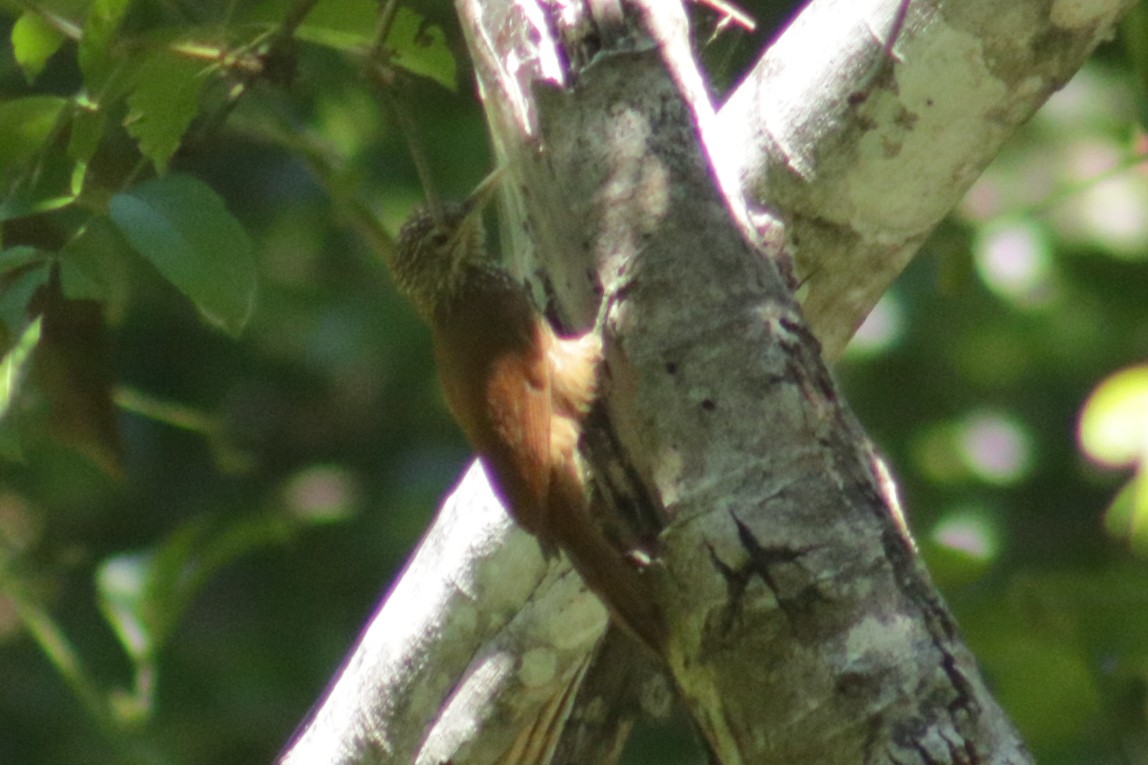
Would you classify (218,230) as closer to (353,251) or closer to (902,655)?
(902,655)

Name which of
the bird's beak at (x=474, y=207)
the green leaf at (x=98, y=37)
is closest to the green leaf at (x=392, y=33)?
the bird's beak at (x=474, y=207)

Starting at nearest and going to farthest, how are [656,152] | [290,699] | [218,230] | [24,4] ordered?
[656,152]
[218,230]
[24,4]
[290,699]

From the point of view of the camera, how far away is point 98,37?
2395 millimetres

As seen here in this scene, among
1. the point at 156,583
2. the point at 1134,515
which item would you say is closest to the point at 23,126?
the point at 156,583

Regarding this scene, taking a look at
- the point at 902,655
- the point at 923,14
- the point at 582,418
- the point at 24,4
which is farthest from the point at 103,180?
the point at 902,655

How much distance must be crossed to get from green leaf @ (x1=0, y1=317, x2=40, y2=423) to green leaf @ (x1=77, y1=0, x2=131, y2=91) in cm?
39

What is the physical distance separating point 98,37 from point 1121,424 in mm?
2156

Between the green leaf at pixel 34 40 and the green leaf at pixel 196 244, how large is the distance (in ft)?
1.32

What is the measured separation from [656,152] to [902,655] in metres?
0.73

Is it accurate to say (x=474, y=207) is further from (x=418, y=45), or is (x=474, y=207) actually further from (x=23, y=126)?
(x=23, y=126)

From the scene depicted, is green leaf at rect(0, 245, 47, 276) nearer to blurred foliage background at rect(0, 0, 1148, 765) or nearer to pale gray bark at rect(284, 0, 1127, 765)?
pale gray bark at rect(284, 0, 1127, 765)

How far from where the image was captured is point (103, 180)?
3.17 m

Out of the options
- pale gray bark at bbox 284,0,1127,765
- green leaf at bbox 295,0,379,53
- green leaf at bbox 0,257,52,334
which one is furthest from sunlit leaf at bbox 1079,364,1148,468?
green leaf at bbox 0,257,52,334

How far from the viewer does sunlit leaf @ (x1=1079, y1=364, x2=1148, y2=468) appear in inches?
128
